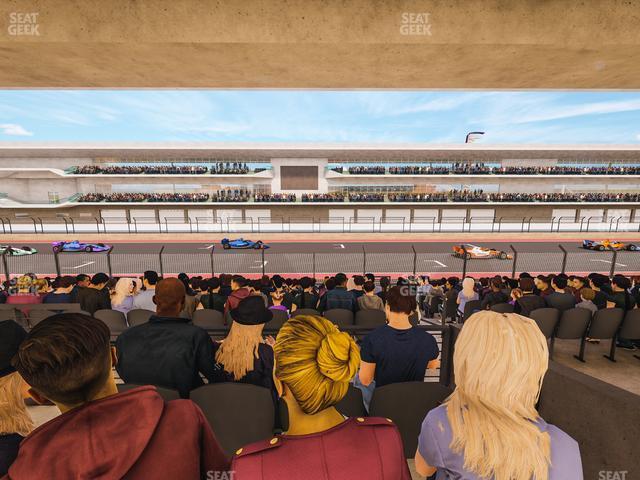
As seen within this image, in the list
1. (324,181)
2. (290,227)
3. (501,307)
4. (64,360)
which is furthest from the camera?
(324,181)

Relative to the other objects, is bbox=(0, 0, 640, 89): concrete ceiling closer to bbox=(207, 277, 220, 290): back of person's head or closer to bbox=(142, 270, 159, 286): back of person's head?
bbox=(142, 270, 159, 286): back of person's head

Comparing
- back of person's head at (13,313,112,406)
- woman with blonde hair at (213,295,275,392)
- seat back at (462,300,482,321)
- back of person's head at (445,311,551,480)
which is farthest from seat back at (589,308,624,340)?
back of person's head at (13,313,112,406)

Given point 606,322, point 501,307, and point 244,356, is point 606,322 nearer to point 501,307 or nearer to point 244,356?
point 501,307

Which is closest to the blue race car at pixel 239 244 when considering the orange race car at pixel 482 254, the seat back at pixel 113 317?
the orange race car at pixel 482 254

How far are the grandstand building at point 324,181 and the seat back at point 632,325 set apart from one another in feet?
92.7

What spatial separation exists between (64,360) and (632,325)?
7.99 meters

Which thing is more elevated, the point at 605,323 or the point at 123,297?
the point at 123,297

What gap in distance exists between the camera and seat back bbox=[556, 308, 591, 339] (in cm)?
553

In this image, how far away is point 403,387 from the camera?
274 centimetres

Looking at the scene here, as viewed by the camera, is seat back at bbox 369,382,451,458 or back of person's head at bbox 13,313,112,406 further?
seat back at bbox 369,382,451,458

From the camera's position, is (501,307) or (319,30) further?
(501,307)

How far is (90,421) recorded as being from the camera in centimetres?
125

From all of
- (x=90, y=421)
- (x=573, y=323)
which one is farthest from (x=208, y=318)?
(x=573, y=323)

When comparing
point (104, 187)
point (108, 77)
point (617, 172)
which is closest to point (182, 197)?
point (104, 187)
